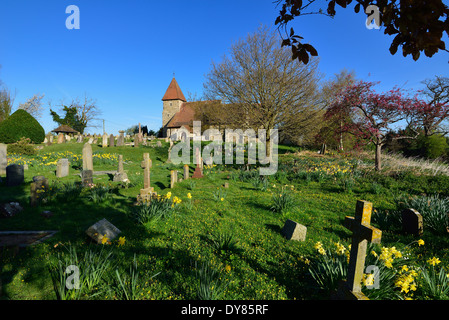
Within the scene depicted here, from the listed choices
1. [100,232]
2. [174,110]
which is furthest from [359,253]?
[174,110]

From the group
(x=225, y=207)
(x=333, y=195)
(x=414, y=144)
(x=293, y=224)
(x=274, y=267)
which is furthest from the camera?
(x=414, y=144)

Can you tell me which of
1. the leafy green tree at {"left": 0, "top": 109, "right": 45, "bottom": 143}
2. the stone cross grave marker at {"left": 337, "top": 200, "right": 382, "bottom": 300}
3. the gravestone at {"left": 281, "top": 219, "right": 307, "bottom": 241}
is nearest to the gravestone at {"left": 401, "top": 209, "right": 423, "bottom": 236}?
the gravestone at {"left": 281, "top": 219, "right": 307, "bottom": 241}

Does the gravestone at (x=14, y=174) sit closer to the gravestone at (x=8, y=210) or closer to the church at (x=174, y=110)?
the gravestone at (x=8, y=210)

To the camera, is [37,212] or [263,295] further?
[37,212]

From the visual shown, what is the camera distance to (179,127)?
132ft

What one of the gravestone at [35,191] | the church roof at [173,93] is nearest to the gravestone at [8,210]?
the gravestone at [35,191]

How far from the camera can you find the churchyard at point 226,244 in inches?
103

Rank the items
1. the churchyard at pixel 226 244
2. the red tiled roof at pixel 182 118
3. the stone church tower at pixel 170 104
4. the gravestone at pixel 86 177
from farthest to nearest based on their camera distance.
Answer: the stone church tower at pixel 170 104, the red tiled roof at pixel 182 118, the gravestone at pixel 86 177, the churchyard at pixel 226 244

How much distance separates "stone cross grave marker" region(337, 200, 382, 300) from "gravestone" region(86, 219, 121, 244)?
3.67 m

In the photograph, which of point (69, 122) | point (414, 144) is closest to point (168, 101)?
point (69, 122)

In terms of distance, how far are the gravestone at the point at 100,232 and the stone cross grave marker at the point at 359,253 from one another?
3672mm

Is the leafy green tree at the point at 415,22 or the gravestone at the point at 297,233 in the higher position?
the leafy green tree at the point at 415,22
